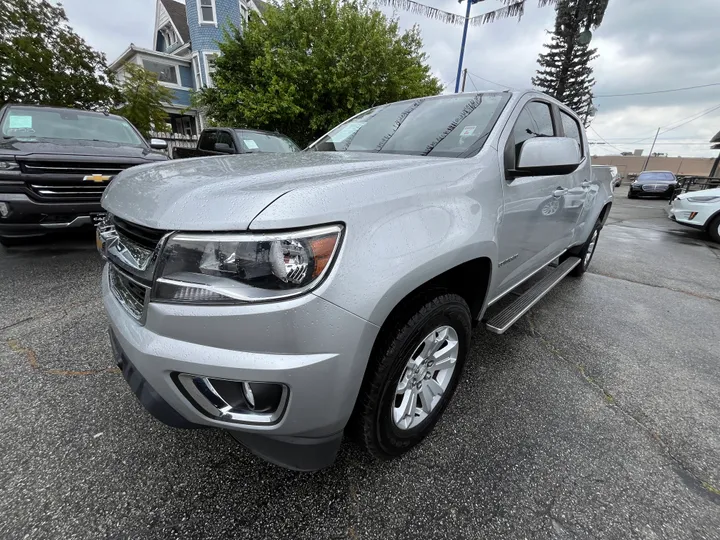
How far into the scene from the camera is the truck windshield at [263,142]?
6.49m

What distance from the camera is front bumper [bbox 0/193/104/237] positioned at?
10.9ft

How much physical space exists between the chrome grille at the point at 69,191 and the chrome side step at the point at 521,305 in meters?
4.16

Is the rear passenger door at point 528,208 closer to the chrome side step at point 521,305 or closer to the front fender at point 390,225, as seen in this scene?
the chrome side step at point 521,305

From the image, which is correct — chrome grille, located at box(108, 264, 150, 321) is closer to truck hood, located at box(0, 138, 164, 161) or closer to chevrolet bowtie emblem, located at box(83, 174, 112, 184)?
chevrolet bowtie emblem, located at box(83, 174, 112, 184)

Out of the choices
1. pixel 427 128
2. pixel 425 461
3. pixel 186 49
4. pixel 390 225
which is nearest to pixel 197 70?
pixel 186 49

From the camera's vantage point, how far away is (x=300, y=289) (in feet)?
3.30

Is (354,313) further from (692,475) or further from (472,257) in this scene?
(692,475)

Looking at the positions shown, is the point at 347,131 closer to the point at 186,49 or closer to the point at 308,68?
the point at 308,68

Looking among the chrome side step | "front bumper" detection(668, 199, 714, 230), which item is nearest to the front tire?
the chrome side step

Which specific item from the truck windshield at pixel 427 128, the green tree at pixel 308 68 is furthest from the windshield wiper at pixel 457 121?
the green tree at pixel 308 68

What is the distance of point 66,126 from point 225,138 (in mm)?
2758

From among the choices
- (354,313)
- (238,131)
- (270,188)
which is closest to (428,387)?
(354,313)

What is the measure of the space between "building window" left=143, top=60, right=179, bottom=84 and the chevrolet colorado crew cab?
78.9ft

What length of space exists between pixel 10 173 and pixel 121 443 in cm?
337
